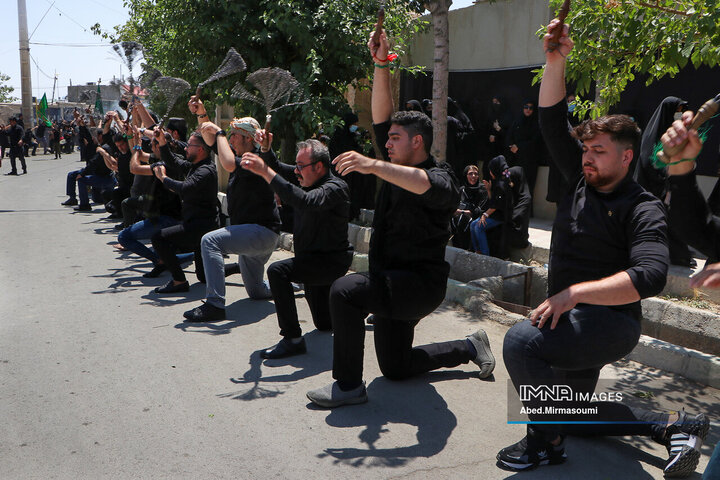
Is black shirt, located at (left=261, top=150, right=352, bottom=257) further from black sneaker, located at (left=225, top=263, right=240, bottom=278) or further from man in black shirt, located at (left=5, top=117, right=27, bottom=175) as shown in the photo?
man in black shirt, located at (left=5, top=117, right=27, bottom=175)

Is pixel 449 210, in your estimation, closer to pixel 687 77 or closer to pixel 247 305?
pixel 247 305

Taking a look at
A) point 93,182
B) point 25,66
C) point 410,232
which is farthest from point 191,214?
point 25,66

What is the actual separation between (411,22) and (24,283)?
6993mm

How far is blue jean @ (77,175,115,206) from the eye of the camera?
1350 centimetres

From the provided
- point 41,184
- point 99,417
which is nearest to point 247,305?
point 99,417

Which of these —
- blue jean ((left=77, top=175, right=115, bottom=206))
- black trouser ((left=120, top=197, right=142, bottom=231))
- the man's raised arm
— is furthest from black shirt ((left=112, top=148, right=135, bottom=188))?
the man's raised arm

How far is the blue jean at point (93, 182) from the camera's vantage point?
13.5 m

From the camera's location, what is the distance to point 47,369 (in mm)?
4883

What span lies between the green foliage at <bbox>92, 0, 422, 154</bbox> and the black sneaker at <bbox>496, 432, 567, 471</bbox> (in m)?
6.90

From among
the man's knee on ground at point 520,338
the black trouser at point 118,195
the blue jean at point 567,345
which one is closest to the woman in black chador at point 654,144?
the blue jean at point 567,345

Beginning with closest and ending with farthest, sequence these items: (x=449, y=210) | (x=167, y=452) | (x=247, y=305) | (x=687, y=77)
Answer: (x=167, y=452), (x=449, y=210), (x=247, y=305), (x=687, y=77)

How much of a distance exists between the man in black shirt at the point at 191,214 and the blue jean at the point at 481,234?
3156 millimetres

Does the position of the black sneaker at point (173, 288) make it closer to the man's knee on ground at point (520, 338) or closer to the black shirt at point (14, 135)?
the man's knee on ground at point (520, 338)

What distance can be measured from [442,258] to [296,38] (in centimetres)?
649
